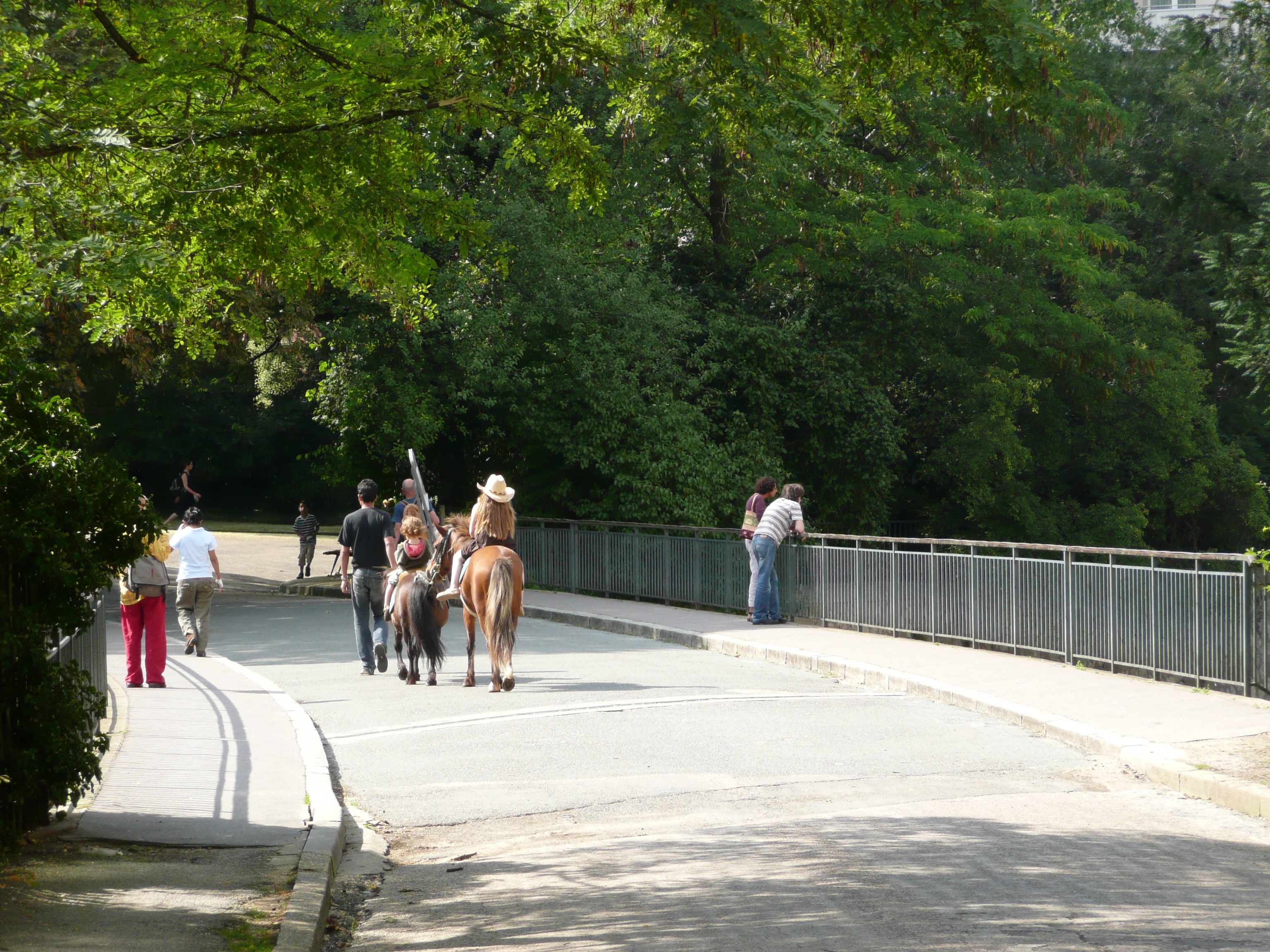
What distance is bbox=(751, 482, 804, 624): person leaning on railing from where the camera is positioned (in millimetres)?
18422

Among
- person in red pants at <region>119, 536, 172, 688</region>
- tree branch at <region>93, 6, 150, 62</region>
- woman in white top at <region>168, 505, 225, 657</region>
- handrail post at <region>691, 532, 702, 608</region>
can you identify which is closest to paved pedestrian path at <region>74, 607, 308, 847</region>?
person in red pants at <region>119, 536, 172, 688</region>

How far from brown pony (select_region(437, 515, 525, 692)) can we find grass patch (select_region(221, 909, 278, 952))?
22.6ft

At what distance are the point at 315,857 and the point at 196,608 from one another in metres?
9.80

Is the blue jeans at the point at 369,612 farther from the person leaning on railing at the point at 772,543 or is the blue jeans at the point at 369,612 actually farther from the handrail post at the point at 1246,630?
the handrail post at the point at 1246,630

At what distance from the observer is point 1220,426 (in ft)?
140

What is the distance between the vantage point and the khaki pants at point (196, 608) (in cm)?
1543

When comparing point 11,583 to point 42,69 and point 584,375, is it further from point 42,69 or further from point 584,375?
point 584,375

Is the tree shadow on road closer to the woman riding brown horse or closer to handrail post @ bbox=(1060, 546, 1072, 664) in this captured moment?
the woman riding brown horse

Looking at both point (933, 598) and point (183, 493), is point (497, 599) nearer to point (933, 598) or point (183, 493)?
point (933, 598)

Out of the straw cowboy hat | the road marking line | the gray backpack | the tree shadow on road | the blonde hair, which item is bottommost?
the road marking line

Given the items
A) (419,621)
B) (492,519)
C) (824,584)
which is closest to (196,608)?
(419,621)

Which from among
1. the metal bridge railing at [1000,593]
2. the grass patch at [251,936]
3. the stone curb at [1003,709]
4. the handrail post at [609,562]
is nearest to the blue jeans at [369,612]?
the stone curb at [1003,709]

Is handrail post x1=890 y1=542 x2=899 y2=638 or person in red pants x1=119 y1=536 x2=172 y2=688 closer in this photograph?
person in red pants x1=119 y1=536 x2=172 y2=688

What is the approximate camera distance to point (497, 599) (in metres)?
12.5
